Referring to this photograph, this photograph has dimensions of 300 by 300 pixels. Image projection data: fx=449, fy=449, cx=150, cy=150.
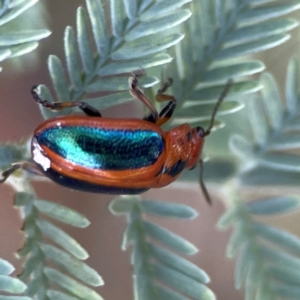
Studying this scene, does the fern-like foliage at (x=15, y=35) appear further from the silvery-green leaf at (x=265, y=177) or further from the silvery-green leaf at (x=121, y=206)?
the silvery-green leaf at (x=265, y=177)

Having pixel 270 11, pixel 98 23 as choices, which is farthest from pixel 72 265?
pixel 270 11

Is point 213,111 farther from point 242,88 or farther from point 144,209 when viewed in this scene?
point 144,209

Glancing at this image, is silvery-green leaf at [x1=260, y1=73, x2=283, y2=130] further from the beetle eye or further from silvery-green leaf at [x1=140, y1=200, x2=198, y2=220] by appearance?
silvery-green leaf at [x1=140, y1=200, x2=198, y2=220]

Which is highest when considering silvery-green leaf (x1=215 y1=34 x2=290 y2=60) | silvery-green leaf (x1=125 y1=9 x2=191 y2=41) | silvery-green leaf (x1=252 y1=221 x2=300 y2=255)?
silvery-green leaf (x1=125 y1=9 x2=191 y2=41)

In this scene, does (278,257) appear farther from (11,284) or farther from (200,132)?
(11,284)

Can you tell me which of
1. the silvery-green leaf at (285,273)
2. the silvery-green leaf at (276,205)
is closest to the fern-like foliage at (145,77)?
the silvery-green leaf at (285,273)

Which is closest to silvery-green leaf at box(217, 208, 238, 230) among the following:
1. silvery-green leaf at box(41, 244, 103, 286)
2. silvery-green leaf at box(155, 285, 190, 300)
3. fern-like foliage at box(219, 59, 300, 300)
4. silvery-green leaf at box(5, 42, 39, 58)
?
fern-like foliage at box(219, 59, 300, 300)
